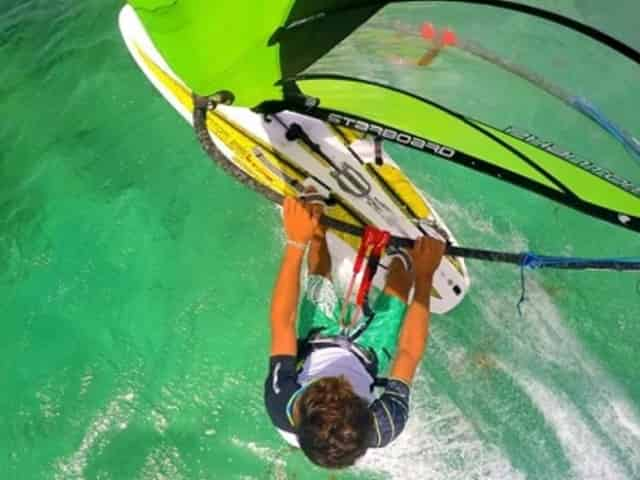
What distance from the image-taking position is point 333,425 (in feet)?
7.45

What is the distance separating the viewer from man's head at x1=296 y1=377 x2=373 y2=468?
7.45 feet

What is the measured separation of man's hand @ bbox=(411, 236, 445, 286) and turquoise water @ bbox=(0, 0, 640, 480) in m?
1.05

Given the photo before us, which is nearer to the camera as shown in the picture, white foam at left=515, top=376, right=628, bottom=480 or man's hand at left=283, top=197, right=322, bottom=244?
man's hand at left=283, top=197, right=322, bottom=244

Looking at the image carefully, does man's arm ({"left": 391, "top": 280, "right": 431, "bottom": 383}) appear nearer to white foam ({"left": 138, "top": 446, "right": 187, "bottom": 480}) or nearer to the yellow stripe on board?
the yellow stripe on board

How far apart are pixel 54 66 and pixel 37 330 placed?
2085mm

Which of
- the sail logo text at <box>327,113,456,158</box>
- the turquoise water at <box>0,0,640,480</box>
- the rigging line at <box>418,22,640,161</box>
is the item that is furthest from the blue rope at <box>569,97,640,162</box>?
the sail logo text at <box>327,113,456,158</box>

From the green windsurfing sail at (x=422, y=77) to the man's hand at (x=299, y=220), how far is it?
0.45m

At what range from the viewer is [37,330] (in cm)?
396

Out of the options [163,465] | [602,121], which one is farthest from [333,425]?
[602,121]

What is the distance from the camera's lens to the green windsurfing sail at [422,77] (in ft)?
7.89

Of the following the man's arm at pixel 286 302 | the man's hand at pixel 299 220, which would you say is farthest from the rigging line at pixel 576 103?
the man's arm at pixel 286 302

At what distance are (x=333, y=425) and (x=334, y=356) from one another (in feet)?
1.77

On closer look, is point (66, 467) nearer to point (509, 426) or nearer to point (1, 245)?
point (1, 245)

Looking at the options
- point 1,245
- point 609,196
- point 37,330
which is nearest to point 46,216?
point 1,245
